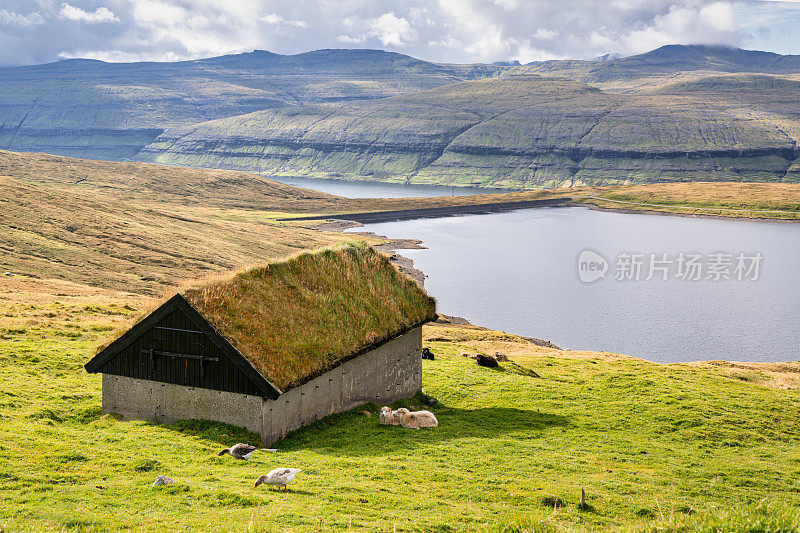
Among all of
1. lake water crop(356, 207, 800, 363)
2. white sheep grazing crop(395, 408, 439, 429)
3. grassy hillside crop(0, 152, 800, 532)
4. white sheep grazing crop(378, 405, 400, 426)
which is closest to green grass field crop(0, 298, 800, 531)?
grassy hillside crop(0, 152, 800, 532)

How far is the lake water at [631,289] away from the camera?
91.1 m

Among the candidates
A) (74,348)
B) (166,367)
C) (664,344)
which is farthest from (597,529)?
(664,344)

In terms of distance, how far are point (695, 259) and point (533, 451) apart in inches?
5452

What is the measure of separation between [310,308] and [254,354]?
4643 mm

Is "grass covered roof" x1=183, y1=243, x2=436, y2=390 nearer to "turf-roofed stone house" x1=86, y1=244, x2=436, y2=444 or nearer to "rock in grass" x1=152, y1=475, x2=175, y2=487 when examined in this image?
"turf-roofed stone house" x1=86, y1=244, x2=436, y2=444

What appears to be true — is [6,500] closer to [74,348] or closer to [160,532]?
[160,532]

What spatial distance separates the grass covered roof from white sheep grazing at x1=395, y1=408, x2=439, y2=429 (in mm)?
3234

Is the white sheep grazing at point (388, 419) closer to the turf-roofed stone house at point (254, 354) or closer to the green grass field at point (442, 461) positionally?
the green grass field at point (442, 461)

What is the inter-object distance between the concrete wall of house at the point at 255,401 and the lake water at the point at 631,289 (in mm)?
58323

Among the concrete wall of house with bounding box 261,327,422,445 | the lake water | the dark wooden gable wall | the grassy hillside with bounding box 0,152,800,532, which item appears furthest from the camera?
the lake water

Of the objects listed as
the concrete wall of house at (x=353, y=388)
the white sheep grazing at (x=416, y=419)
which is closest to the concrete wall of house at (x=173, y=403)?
the concrete wall of house at (x=353, y=388)

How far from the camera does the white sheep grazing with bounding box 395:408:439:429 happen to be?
29.7 metres

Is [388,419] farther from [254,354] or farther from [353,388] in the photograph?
[254,354]

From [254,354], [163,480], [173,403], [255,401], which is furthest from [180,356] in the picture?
[163,480]
